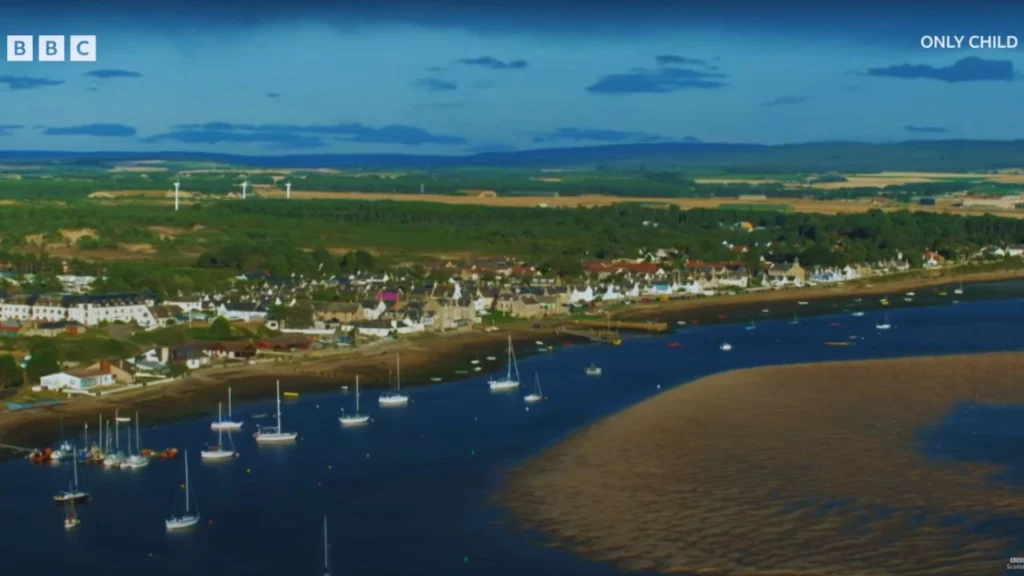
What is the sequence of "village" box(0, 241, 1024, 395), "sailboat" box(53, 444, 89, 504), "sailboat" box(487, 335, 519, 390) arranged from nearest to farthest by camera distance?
"sailboat" box(53, 444, 89, 504)
"sailboat" box(487, 335, 519, 390)
"village" box(0, 241, 1024, 395)

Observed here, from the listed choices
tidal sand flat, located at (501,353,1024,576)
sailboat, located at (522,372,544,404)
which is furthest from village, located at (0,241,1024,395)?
tidal sand flat, located at (501,353,1024,576)

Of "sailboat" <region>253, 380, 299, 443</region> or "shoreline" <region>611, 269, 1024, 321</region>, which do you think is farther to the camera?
"shoreline" <region>611, 269, 1024, 321</region>

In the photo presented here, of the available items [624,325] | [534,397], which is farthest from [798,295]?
[534,397]

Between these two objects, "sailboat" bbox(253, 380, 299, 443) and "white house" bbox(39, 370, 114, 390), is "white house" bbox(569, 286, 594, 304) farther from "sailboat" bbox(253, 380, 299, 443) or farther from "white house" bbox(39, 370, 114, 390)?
"sailboat" bbox(253, 380, 299, 443)

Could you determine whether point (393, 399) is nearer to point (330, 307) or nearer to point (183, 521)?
point (183, 521)

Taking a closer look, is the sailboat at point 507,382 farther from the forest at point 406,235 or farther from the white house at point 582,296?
Result: the forest at point 406,235

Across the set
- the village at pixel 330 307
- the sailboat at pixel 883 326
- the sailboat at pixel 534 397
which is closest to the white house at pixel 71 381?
the village at pixel 330 307
